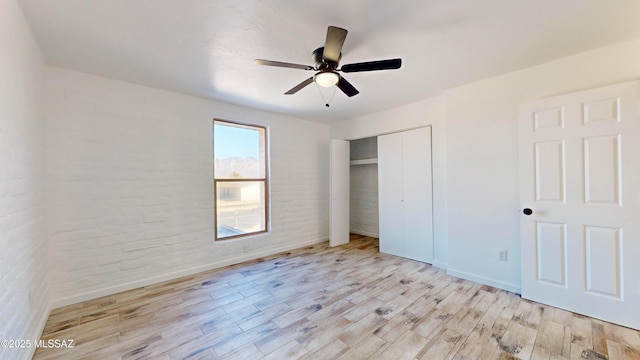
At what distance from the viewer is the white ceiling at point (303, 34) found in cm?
175

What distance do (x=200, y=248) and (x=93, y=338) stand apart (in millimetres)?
1570

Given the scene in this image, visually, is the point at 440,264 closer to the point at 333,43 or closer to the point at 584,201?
the point at 584,201

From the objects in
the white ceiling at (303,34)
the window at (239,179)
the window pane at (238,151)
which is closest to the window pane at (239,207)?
the window at (239,179)

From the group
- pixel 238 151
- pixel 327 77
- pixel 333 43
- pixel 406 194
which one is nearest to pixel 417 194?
pixel 406 194

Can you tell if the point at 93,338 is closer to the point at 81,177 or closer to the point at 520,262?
the point at 81,177

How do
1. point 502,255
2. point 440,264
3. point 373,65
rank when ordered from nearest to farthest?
point 373,65 → point 502,255 → point 440,264

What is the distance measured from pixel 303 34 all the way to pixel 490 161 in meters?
2.70

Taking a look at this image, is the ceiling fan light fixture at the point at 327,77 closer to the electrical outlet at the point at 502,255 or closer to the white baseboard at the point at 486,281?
the electrical outlet at the point at 502,255

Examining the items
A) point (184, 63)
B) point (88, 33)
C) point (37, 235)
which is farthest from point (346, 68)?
point (37, 235)

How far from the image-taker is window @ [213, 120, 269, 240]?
12.8 feet

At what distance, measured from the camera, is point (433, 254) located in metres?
3.79

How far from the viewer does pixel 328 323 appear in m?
2.27

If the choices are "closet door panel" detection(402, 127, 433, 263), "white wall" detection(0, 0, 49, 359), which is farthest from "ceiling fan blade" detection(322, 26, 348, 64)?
"closet door panel" detection(402, 127, 433, 263)

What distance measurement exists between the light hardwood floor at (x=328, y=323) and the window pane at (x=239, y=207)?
95 cm
